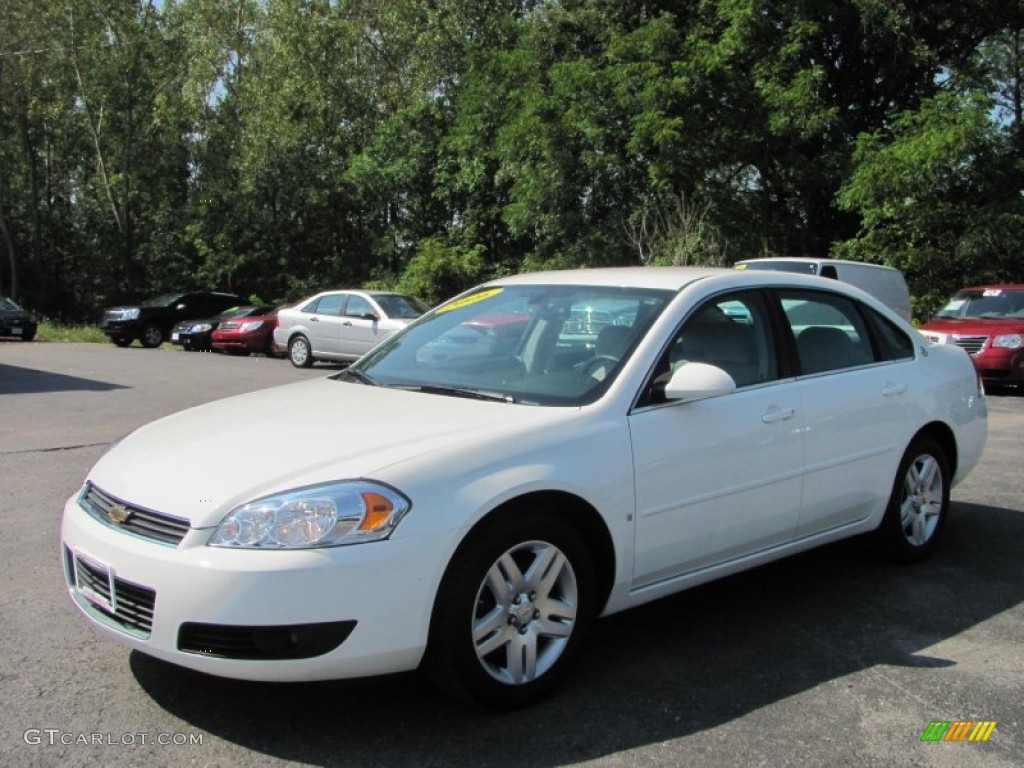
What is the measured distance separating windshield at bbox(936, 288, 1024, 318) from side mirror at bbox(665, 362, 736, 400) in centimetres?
1293

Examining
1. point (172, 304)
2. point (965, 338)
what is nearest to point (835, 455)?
point (965, 338)

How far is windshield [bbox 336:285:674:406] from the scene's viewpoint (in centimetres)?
382

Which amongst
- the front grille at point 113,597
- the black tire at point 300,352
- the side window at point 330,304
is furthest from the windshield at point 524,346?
the black tire at point 300,352

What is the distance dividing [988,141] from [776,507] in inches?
770

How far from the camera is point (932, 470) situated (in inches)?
201

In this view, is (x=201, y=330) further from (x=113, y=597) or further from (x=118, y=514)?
(x=113, y=597)

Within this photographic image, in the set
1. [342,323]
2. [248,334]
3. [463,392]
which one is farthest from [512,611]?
[248,334]

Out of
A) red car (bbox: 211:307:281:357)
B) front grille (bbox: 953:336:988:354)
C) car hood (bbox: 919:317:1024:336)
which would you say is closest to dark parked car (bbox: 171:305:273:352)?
red car (bbox: 211:307:281:357)

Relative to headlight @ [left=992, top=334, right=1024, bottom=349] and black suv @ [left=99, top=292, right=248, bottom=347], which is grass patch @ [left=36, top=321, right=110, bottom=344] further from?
headlight @ [left=992, top=334, right=1024, bottom=349]

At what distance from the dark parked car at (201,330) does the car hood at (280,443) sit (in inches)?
850

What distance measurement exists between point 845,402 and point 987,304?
40.1ft

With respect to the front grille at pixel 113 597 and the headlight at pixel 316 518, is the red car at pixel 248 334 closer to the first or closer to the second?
the front grille at pixel 113 597

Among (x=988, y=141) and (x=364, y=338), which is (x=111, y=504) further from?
(x=988, y=141)

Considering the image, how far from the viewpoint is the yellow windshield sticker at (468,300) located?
185 inches
